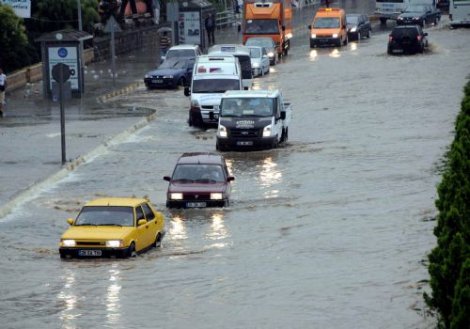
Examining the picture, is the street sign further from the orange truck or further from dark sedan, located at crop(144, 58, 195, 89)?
the orange truck

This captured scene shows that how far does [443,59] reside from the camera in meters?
74.3

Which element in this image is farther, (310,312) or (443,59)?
(443,59)

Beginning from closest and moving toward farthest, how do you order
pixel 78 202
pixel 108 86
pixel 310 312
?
pixel 310 312 < pixel 78 202 < pixel 108 86

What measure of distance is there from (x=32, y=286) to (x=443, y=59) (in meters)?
49.4

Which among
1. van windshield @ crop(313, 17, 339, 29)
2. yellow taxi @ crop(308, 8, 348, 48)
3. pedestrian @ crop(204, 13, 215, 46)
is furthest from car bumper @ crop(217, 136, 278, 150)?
pedestrian @ crop(204, 13, 215, 46)

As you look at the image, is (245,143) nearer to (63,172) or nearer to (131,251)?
(63,172)

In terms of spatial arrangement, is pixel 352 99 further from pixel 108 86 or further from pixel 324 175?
pixel 324 175

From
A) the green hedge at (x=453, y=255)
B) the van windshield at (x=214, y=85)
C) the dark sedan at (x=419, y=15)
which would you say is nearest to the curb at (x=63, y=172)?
the van windshield at (x=214, y=85)

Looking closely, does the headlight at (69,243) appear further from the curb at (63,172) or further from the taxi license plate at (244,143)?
the taxi license plate at (244,143)

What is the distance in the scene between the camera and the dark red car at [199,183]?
35.2m

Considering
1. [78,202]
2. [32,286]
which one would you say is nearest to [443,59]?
[78,202]

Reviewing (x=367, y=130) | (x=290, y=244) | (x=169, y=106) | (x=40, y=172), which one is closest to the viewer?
(x=290, y=244)

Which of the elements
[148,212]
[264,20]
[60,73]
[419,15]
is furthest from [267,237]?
[419,15]

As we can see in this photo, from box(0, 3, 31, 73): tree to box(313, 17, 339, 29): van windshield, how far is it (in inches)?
838
